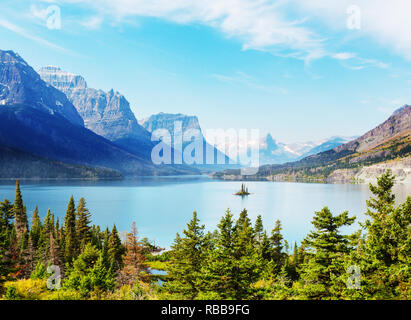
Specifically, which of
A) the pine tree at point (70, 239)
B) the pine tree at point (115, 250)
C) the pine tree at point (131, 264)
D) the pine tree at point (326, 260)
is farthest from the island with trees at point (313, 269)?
the pine tree at point (70, 239)

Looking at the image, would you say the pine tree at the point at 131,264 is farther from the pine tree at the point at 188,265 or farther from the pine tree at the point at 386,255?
the pine tree at the point at 386,255

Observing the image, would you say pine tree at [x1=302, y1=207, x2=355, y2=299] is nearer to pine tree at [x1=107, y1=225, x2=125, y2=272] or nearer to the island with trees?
the island with trees

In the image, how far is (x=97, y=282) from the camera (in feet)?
77.5

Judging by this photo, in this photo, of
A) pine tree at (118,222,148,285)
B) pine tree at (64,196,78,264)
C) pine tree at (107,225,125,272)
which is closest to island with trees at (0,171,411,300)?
pine tree at (118,222,148,285)

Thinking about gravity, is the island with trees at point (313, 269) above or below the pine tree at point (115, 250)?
above

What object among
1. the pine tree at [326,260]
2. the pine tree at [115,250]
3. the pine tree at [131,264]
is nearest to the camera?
the pine tree at [326,260]

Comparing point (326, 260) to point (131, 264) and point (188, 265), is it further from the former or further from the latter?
point (131, 264)

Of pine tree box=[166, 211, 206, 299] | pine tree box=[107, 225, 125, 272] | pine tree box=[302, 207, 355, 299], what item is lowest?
pine tree box=[107, 225, 125, 272]

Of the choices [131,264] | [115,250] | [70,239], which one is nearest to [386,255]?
[131,264]

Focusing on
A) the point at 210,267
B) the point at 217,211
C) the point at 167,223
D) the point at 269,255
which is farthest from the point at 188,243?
the point at 217,211
